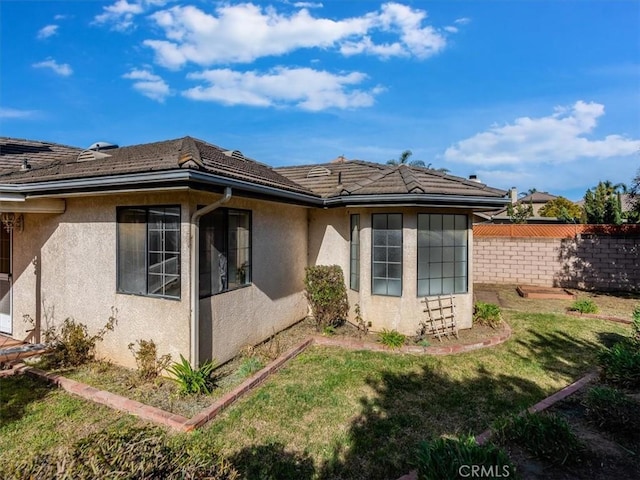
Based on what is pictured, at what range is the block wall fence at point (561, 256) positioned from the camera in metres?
17.2

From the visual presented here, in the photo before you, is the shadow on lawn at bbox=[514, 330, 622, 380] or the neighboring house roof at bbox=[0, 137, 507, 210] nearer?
the neighboring house roof at bbox=[0, 137, 507, 210]

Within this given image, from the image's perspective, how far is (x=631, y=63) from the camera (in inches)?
509

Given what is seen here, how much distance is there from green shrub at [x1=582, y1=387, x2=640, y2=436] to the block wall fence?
15.1 m

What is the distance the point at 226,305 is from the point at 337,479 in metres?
4.52

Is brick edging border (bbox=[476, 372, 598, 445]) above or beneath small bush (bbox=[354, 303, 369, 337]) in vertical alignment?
beneath

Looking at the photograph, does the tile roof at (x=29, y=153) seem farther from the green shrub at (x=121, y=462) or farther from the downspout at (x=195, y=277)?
the green shrub at (x=121, y=462)

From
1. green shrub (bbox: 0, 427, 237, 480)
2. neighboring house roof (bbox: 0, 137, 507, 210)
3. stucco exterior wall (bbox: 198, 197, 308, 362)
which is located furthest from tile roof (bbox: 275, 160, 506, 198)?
green shrub (bbox: 0, 427, 237, 480)

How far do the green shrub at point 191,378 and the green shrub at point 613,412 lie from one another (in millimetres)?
6604

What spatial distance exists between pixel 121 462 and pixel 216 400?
354 centimetres

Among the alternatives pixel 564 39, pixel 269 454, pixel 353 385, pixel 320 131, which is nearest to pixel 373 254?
pixel 353 385

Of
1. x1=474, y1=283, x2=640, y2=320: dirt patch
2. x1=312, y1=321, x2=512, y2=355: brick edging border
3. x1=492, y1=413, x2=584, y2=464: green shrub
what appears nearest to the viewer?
x1=492, y1=413, x2=584, y2=464: green shrub

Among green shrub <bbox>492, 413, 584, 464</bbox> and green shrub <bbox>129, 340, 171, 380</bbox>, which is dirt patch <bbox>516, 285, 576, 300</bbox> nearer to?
green shrub <bbox>492, 413, 584, 464</bbox>

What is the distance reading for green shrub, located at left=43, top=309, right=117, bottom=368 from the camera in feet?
25.1

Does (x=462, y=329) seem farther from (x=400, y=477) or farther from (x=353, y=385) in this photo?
(x=400, y=477)
